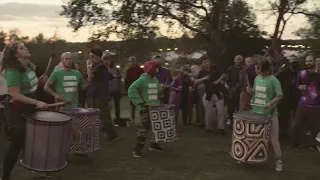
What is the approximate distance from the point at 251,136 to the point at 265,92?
695mm

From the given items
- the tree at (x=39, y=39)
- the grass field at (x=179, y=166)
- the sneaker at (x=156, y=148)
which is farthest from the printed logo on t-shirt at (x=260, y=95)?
the tree at (x=39, y=39)

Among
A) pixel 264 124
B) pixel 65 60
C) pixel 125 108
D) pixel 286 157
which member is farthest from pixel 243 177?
pixel 125 108

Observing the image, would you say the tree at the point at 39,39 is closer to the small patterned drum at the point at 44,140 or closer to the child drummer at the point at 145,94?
the child drummer at the point at 145,94

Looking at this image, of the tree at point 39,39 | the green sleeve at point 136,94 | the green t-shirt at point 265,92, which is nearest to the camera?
the green t-shirt at point 265,92

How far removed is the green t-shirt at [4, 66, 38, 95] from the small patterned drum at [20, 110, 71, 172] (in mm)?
340

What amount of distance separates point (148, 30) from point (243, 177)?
25.5ft

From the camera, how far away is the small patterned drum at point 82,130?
6117 mm

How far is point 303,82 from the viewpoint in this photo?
7.76 metres

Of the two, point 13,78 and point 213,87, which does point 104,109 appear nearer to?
point 213,87

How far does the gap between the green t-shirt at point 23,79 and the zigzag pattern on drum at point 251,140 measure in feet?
9.79

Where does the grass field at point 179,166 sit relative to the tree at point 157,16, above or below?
below

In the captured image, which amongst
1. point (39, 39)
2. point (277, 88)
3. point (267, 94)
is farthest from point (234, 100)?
point (39, 39)

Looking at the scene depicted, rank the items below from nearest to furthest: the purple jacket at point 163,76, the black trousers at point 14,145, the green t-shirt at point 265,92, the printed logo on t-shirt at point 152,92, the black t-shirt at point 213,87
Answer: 1. the black trousers at point 14,145
2. the green t-shirt at point 265,92
3. the printed logo on t-shirt at point 152,92
4. the black t-shirt at point 213,87
5. the purple jacket at point 163,76

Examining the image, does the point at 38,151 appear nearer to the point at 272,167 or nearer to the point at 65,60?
the point at 65,60
